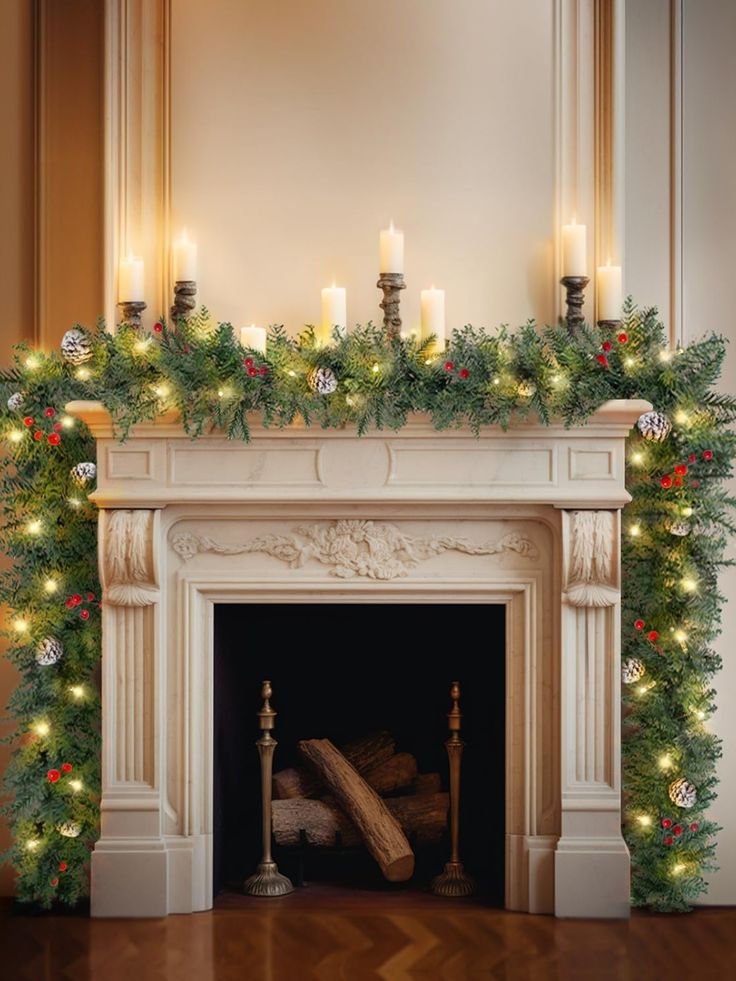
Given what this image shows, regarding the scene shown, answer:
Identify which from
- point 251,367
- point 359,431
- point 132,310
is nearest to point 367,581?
point 359,431

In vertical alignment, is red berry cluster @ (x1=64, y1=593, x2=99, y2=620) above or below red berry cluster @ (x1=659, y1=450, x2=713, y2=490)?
below

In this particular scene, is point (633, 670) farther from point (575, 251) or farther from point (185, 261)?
point (185, 261)

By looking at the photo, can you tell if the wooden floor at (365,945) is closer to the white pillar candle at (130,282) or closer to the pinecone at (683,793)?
the pinecone at (683,793)

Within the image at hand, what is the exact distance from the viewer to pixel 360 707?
14.5ft

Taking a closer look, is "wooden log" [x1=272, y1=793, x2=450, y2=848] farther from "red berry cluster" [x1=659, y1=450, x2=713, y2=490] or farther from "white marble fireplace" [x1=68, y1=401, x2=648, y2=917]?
"red berry cluster" [x1=659, y1=450, x2=713, y2=490]

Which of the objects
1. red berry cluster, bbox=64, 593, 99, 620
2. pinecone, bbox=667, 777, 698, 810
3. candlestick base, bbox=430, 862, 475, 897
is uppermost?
red berry cluster, bbox=64, 593, 99, 620

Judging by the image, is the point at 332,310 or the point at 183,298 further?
the point at 183,298

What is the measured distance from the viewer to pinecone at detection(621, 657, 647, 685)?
152 inches

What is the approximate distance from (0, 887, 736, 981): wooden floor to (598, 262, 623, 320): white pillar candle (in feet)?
6.27

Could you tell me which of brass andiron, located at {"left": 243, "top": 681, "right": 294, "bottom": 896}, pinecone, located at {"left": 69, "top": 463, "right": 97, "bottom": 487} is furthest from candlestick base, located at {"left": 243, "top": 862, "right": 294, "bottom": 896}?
pinecone, located at {"left": 69, "top": 463, "right": 97, "bottom": 487}

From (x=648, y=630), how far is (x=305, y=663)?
124 centimetres

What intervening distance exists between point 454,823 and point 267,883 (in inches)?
26.1

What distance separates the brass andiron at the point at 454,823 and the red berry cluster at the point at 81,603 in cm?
125

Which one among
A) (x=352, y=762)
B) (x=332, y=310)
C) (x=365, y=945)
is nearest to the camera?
(x=365, y=945)
